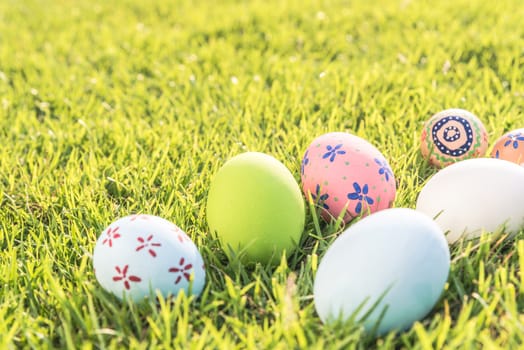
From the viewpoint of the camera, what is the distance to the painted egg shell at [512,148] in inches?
84.5

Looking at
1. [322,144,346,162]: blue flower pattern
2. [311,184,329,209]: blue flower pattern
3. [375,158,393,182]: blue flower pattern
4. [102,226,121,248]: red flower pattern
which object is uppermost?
[322,144,346,162]: blue flower pattern

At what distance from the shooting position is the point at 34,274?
180 cm

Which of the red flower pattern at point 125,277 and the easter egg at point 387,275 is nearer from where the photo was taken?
the easter egg at point 387,275

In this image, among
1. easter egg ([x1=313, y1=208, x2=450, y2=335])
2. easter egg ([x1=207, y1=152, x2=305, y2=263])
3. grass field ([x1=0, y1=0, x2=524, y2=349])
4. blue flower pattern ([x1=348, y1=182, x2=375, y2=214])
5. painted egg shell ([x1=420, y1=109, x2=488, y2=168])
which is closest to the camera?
easter egg ([x1=313, y1=208, x2=450, y2=335])

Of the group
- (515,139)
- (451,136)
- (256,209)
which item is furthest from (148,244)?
(515,139)

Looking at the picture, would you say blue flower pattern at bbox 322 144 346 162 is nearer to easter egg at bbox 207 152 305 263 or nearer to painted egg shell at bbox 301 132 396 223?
painted egg shell at bbox 301 132 396 223

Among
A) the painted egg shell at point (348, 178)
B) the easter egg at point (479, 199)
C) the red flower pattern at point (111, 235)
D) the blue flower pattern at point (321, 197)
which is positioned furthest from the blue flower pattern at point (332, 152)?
the red flower pattern at point (111, 235)

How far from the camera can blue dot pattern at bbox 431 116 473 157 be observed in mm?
2266

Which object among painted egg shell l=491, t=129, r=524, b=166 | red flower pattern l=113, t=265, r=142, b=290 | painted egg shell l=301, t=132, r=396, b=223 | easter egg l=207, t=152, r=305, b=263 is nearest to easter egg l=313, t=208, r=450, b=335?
easter egg l=207, t=152, r=305, b=263

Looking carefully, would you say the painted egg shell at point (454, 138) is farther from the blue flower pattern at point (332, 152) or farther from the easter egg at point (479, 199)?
the blue flower pattern at point (332, 152)

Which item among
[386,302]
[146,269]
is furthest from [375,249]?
[146,269]

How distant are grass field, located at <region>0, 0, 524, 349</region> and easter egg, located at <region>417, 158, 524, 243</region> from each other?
0.24 feet

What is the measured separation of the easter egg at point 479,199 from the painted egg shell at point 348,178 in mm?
177

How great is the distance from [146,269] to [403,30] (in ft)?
9.36
